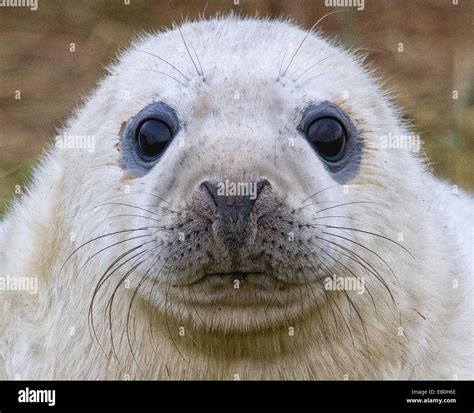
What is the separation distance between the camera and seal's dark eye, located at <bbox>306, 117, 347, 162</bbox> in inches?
160

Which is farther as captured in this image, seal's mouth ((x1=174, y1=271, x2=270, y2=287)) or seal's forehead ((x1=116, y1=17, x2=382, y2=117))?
seal's forehead ((x1=116, y1=17, x2=382, y2=117))

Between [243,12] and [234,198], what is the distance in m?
5.70

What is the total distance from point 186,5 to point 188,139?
5666 mm

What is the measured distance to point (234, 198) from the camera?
3506 mm

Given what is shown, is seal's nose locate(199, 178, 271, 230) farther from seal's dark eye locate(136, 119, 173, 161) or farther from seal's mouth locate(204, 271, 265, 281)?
seal's dark eye locate(136, 119, 173, 161)

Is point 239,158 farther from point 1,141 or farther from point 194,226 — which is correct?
point 1,141

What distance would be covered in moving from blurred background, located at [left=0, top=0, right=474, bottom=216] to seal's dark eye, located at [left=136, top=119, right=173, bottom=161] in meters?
4.84

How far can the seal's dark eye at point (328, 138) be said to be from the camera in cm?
407

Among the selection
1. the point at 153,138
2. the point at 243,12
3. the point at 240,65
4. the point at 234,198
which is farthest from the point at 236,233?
the point at 243,12

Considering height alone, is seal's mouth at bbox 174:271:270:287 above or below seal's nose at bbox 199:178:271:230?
below

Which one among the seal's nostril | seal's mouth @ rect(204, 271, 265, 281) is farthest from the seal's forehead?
seal's mouth @ rect(204, 271, 265, 281)

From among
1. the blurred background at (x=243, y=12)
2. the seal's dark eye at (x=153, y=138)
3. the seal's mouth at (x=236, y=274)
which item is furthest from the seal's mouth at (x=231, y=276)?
the blurred background at (x=243, y=12)

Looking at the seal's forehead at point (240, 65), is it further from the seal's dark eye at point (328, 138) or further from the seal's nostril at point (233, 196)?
the seal's nostril at point (233, 196)
